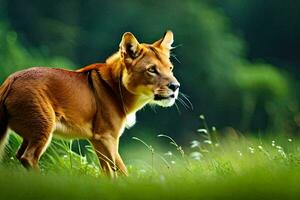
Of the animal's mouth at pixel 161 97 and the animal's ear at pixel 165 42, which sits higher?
the animal's ear at pixel 165 42

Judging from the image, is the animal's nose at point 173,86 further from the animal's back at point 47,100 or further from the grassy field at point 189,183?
the grassy field at point 189,183

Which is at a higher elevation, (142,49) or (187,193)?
(142,49)

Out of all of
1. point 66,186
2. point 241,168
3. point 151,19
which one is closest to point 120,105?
point 241,168

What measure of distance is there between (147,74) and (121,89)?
10.6 inches

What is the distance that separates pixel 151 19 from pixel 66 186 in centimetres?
2999

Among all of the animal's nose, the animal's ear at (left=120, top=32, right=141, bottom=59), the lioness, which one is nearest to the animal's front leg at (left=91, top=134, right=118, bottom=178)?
the lioness

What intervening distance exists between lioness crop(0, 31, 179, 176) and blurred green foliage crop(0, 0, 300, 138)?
772 inches

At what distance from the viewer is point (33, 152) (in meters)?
9.33

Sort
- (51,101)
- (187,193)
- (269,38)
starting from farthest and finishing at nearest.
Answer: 1. (269,38)
2. (51,101)
3. (187,193)

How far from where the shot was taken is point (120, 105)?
10391 mm

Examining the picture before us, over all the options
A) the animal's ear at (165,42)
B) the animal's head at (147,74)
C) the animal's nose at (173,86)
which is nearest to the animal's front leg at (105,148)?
the animal's head at (147,74)

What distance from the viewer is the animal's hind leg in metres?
9.31

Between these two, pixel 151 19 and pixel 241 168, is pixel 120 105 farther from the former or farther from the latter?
pixel 151 19

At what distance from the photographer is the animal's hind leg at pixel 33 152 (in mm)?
9312
